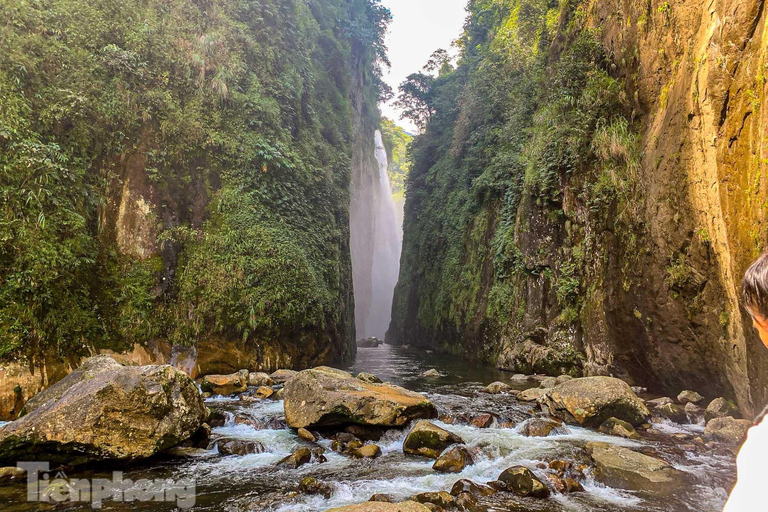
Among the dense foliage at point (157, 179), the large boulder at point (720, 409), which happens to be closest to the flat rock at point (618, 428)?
the large boulder at point (720, 409)

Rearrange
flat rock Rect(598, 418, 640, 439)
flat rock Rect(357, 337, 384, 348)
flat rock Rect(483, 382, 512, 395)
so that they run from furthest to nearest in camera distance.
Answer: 1. flat rock Rect(357, 337, 384, 348)
2. flat rock Rect(483, 382, 512, 395)
3. flat rock Rect(598, 418, 640, 439)

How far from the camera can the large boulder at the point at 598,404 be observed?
650 cm

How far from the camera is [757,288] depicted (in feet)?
3.85

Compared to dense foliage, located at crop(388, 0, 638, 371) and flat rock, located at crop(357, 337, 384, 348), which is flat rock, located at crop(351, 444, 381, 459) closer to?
dense foliage, located at crop(388, 0, 638, 371)

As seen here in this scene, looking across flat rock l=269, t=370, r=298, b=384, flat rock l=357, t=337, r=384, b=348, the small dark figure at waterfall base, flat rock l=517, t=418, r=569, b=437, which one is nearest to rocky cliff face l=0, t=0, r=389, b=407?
flat rock l=269, t=370, r=298, b=384

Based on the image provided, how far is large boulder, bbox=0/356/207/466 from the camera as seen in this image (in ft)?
14.8

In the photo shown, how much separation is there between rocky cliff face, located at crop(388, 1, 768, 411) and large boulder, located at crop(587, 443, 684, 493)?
192 cm

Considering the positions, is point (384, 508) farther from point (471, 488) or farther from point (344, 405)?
point (344, 405)

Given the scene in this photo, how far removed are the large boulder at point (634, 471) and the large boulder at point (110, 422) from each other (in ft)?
17.2

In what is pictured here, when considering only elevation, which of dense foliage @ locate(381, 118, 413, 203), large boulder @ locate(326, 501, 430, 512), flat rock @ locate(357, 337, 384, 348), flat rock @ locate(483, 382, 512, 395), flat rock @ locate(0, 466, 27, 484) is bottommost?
flat rock @ locate(357, 337, 384, 348)

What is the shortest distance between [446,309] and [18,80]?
17007 millimetres

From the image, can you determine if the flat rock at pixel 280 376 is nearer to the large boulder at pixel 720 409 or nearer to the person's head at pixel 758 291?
the large boulder at pixel 720 409

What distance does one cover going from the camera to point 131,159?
990 cm

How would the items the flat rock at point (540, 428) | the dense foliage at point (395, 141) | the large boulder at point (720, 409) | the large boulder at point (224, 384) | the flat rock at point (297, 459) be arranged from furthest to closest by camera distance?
the dense foliage at point (395, 141), the large boulder at point (224, 384), the large boulder at point (720, 409), the flat rock at point (540, 428), the flat rock at point (297, 459)
